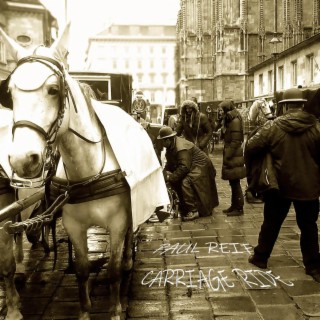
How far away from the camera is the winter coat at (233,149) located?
8352 mm

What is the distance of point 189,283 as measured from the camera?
4883mm

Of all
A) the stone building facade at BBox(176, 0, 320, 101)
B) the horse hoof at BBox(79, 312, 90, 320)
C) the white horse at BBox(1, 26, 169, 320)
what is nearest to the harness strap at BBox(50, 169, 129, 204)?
the white horse at BBox(1, 26, 169, 320)

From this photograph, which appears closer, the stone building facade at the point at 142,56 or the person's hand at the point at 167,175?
the person's hand at the point at 167,175

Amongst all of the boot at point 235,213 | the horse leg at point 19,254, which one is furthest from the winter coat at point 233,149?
the horse leg at point 19,254

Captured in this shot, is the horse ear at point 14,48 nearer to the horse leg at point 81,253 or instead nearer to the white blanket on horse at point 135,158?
the white blanket on horse at point 135,158

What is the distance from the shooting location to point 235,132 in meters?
8.35

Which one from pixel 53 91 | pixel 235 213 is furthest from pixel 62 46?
pixel 235 213

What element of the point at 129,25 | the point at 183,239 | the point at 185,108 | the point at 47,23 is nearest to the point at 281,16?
the point at 47,23

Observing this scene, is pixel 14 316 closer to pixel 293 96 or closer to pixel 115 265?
pixel 115 265

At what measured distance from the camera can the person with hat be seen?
799 centimetres

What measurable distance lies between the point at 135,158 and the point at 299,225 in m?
2.18

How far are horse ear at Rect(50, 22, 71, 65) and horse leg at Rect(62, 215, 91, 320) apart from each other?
1247mm

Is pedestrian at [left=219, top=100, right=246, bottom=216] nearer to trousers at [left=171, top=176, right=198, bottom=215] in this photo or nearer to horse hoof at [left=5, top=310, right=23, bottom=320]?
trousers at [left=171, top=176, right=198, bottom=215]

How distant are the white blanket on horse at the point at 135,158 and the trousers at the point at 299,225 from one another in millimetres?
→ 1314
